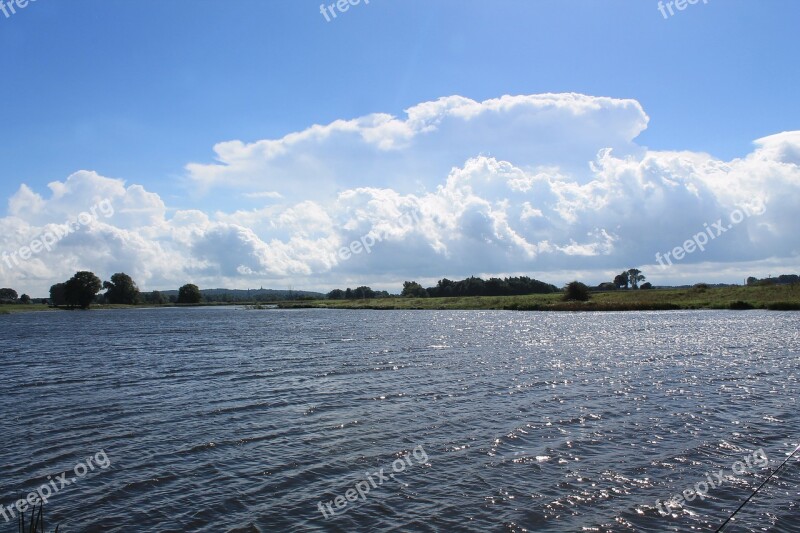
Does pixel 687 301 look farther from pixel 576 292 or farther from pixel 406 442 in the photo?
pixel 406 442

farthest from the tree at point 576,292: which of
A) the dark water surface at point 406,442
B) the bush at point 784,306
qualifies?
the dark water surface at point 406,442

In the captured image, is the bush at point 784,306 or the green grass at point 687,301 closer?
the bush at point 784,306

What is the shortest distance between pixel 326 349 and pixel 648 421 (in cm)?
3684

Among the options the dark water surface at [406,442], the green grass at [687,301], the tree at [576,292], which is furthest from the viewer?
the tree at [576,292]

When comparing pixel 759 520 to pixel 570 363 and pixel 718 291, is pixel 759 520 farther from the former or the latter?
pixel 718 291

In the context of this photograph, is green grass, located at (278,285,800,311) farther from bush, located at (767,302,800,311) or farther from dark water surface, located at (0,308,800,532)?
dark water surface, located at (0,308,800,532)

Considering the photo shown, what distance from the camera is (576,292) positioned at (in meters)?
158

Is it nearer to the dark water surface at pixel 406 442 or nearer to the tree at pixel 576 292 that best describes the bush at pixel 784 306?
the tree at pixel 576 292

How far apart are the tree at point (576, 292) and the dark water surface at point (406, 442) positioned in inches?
4568

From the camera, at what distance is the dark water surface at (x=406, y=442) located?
46.7ft

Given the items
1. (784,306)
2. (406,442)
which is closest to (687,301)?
(784,306)

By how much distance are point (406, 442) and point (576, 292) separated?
147190 mm

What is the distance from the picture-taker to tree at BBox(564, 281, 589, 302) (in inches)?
6186

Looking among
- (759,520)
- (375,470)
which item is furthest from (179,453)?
(759,520)
